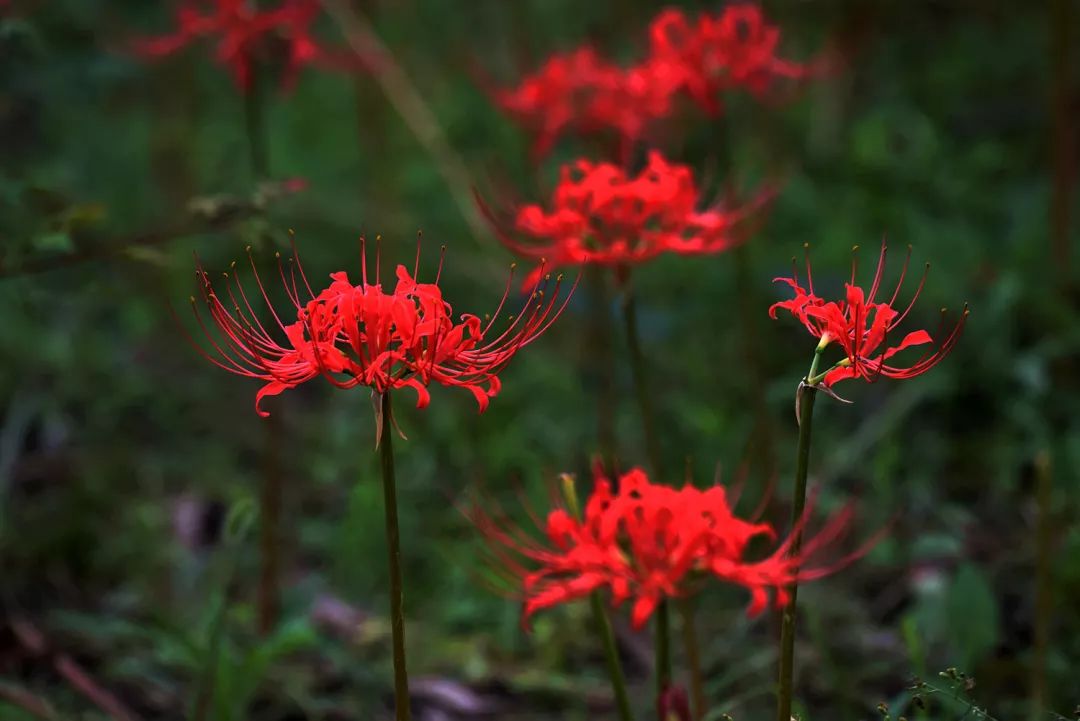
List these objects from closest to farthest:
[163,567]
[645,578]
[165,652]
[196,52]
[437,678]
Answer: [645,578] → [165,652] → [437,678] → [163,567] → [196,52]

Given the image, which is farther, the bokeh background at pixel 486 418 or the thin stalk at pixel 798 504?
the bokeh background at pixel 486 418

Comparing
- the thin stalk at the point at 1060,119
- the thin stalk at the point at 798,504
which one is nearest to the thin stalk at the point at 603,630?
the thin stalk at the point at 798,504

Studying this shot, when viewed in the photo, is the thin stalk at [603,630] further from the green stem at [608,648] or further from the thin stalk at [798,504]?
the thin stalk at [798,504]

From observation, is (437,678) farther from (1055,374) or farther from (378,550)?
(1055,374)

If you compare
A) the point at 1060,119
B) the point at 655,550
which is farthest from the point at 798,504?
the point at 1060,119

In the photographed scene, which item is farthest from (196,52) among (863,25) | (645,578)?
(645,578)

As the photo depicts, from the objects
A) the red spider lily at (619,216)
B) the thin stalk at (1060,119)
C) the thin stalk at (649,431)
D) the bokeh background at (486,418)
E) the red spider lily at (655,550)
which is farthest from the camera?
the thin stalk at (1060,119)
